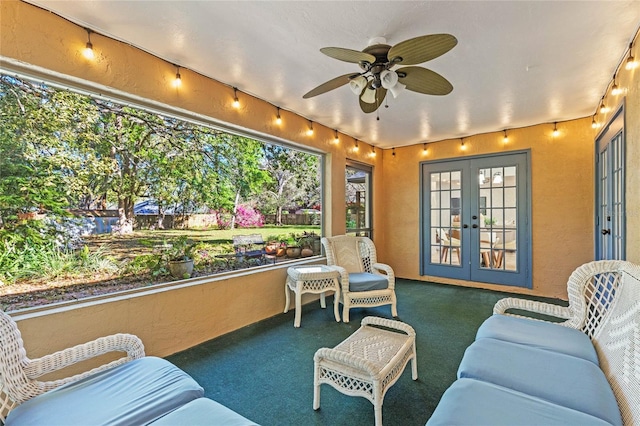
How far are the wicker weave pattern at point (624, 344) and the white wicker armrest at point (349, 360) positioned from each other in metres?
1.02

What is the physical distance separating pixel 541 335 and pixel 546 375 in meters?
0.53

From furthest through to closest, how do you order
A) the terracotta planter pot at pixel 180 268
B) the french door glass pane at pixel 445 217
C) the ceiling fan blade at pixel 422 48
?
the french door glass pane at pixel 445 217
the terracotta planter pot at pixel 180 268
the ceiling fan blade at pixel 422 48

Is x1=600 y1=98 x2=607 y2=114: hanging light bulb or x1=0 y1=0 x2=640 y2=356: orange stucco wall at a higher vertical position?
x1=600 y1=98 x2=607 y2=114: hanging light bulb

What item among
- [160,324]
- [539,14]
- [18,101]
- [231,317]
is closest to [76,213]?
[18,101]

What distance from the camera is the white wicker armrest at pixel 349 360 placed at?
1579 mm

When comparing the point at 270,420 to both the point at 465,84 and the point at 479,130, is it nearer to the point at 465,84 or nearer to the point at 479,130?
the point at 465,84

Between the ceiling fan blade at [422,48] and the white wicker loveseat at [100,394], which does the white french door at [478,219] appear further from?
the white wicker loveseat at [100,394]

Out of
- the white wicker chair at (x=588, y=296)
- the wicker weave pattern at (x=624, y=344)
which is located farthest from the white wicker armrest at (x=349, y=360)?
the white wicker chair at (x=588, y=296)

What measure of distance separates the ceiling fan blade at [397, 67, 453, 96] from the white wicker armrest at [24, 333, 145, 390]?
89.7 inches

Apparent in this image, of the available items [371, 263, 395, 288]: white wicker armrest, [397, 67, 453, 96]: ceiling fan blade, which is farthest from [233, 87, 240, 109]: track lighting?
[371, 263, 395, 288]: white wicker armrest

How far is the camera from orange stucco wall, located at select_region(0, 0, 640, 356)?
1898mm

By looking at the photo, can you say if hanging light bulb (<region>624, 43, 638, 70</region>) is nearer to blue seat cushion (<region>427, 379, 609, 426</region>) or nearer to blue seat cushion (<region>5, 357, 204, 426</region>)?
blue seat cushion (<region>427, 379, 609, 426</region>)

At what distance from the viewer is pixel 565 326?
199cm


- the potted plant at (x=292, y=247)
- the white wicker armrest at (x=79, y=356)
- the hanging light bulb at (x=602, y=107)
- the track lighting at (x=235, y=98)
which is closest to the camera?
the white wicker armrest at (x=79, y=356)
